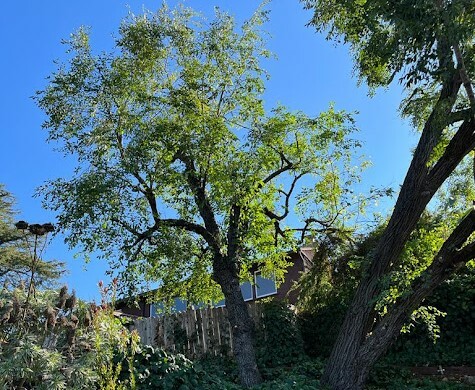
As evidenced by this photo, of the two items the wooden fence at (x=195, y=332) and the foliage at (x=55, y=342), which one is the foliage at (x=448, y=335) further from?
the foliage at (x=55, y=342)

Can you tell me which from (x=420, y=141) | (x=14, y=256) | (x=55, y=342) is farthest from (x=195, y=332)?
(x=14, y=256)

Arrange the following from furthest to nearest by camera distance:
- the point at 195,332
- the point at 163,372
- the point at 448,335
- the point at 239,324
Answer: the point at 195,332, the point at 448,335, the point at 239,324, the point at 163,372

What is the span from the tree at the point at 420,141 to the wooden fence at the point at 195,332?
4.30 meters

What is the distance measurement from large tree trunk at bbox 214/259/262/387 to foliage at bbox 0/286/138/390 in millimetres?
4631

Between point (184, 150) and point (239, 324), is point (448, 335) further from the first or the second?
point (184, 150)

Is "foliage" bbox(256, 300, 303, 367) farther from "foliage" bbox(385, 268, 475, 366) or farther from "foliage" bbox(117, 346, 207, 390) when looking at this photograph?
"foliage" bbox(117, 346, 207, 390)

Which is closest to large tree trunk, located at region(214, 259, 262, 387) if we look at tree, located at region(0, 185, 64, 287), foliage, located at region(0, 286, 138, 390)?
foliage, located at region(0, 286, 138, 390)

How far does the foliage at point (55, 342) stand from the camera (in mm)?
5012

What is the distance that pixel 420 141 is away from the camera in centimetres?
853

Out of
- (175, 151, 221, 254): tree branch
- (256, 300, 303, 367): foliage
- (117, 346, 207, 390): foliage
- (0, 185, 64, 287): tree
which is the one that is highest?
(0, 185, 64, 287): tree

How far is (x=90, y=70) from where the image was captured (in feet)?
39.1

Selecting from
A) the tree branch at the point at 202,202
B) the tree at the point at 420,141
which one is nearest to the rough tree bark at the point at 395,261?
the tree at the point at 420,141

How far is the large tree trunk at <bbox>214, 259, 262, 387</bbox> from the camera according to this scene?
9883 mm

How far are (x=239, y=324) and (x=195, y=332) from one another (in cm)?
231
